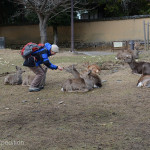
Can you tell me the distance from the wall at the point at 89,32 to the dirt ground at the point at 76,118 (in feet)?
47.6

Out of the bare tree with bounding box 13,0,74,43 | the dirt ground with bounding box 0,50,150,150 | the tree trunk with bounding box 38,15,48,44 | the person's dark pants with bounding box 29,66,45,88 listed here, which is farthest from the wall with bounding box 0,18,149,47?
the person's dark pants with bounding box 29,66,45,88

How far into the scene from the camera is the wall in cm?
2158

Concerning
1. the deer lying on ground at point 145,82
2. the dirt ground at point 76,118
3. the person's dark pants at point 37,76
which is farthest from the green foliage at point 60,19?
the deer lying on ground at point 145,82

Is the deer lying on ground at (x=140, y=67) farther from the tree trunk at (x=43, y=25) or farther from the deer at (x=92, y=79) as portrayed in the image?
the tree trunk at (x=43, y=25)

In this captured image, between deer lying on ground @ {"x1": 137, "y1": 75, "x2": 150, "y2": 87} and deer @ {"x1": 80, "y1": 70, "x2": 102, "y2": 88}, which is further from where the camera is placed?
deer @ {"x1": 80, "y1": 70, "x2": 102, "y2": 88}

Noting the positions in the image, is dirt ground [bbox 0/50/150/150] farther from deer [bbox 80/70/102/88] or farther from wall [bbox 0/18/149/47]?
wall [bbox 0/18/149/47]

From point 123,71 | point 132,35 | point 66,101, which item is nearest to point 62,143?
point 66,101

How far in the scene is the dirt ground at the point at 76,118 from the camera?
3834 millimetres

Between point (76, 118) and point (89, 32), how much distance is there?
19.8 metres

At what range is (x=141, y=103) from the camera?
567cm

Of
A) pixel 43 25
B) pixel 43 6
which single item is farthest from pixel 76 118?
pixel 43 25

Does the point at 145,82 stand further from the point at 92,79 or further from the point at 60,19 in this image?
the point at 60,19

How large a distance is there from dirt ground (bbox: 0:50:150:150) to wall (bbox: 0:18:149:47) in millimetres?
14508

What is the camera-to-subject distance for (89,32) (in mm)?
24125
